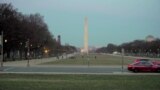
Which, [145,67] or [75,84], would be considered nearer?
[75,84]

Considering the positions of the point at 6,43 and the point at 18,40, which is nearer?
the point at 6,43

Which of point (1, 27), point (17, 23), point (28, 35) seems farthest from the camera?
point (28, 35)

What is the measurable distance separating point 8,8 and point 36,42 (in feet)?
102

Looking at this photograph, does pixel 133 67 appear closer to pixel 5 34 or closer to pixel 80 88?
pixel 80 88

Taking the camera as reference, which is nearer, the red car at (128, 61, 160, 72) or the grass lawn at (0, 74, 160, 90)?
the grass lawn at (0, 74, 160, 90)

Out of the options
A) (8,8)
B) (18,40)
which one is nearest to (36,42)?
(18,40)

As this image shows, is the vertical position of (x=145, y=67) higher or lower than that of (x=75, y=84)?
higher

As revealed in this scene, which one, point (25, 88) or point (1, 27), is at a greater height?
point (1, 27)

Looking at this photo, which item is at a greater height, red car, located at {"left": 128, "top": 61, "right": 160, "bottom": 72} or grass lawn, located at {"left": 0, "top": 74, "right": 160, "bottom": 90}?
red car, located at {"left": 128, "top": 61, "right": 160, "bottom": 72}

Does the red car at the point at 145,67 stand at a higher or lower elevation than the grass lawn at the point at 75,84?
higher

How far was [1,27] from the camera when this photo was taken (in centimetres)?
9794

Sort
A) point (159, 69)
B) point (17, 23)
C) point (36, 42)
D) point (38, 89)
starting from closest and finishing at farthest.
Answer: point (38, 89) → point (159, 69) → point (17, 23) → point (36, 42)

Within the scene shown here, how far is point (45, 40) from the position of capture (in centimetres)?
14712

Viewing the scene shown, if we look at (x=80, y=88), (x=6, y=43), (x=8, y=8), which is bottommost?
(x=80, y=88)
